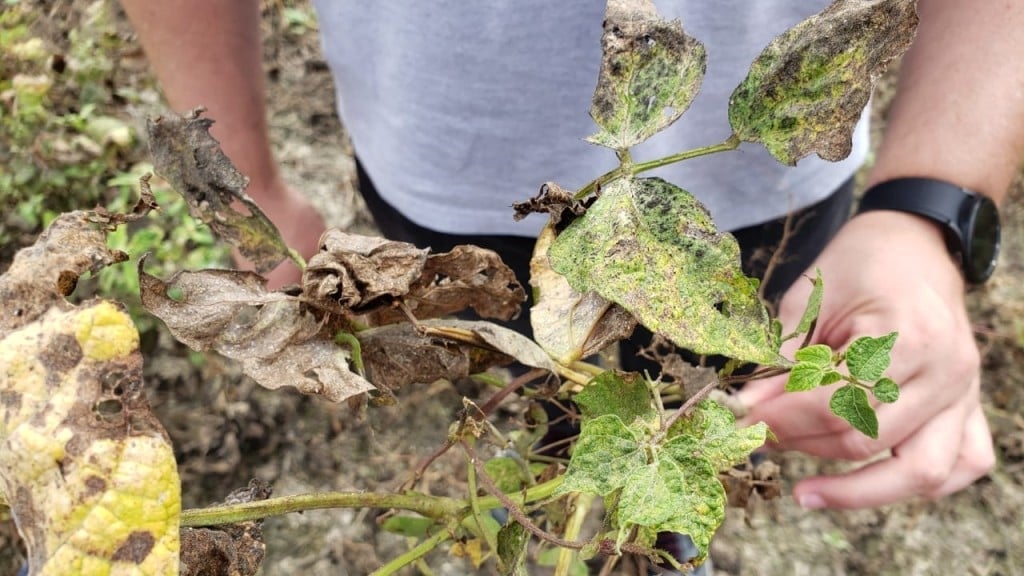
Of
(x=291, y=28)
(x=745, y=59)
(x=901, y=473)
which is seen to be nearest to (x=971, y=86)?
(x=745, y=59)

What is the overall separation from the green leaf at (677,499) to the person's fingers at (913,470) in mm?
685

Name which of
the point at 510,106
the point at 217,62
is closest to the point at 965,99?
the point at 510,106

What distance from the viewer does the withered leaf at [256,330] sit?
44 centimetres

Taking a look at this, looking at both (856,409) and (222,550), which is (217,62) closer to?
(222,550)

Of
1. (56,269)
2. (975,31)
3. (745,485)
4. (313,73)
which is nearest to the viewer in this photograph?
(56,269)

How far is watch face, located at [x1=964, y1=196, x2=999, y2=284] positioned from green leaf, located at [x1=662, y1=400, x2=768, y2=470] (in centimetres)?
72

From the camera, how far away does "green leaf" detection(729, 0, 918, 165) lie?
39 cm

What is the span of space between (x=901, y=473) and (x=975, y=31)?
1.75 ft

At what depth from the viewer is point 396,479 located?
164 centimetres

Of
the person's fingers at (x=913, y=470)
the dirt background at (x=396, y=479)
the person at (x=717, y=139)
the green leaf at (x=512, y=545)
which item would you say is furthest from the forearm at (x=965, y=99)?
the dirt background at (x=396, y=479)

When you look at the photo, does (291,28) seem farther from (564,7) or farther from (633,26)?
(633,26)

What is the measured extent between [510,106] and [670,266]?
0.76 metres

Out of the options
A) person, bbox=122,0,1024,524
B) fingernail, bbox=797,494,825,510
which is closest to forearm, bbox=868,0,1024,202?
person, bbox=122,0,1024,524

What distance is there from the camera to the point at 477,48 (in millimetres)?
1050
